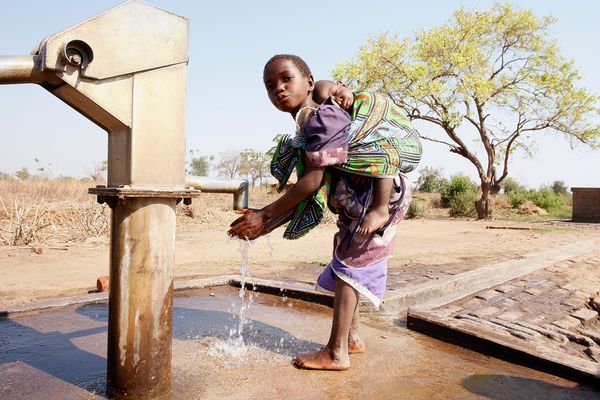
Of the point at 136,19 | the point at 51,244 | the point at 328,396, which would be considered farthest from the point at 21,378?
the point at 51,244

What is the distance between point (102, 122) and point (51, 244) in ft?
26.0

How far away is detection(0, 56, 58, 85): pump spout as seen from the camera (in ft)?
4.39

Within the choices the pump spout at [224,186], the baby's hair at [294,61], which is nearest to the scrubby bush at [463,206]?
the baby's hair at [294,61]

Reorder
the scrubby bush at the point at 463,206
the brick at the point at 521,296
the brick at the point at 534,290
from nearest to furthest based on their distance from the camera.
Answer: the brick at the point at 521,296, the brick at the point at 534,290, the scrubby bush at the point at 463,206

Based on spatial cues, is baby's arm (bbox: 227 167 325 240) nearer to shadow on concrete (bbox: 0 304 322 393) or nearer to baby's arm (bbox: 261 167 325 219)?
baby's arm (bbox: 261 167 325 219)

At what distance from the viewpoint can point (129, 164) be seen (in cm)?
154

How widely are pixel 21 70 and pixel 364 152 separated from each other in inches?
47.9

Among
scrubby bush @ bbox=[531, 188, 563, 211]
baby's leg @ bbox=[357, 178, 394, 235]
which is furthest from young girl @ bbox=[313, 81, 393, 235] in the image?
scrubby bush @ bbox=[531, 188, 563, 211]

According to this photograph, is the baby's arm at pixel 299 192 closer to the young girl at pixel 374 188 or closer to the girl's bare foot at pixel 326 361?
the young girl at pixel 374 188

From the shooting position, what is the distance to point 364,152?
1.95 meters

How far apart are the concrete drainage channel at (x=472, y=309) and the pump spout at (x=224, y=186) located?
52.8 inches

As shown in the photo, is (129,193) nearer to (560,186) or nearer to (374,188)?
(374,188)

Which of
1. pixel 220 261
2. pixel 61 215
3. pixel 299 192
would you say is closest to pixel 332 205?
pixel 299 192

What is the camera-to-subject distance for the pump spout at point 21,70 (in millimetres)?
1338
